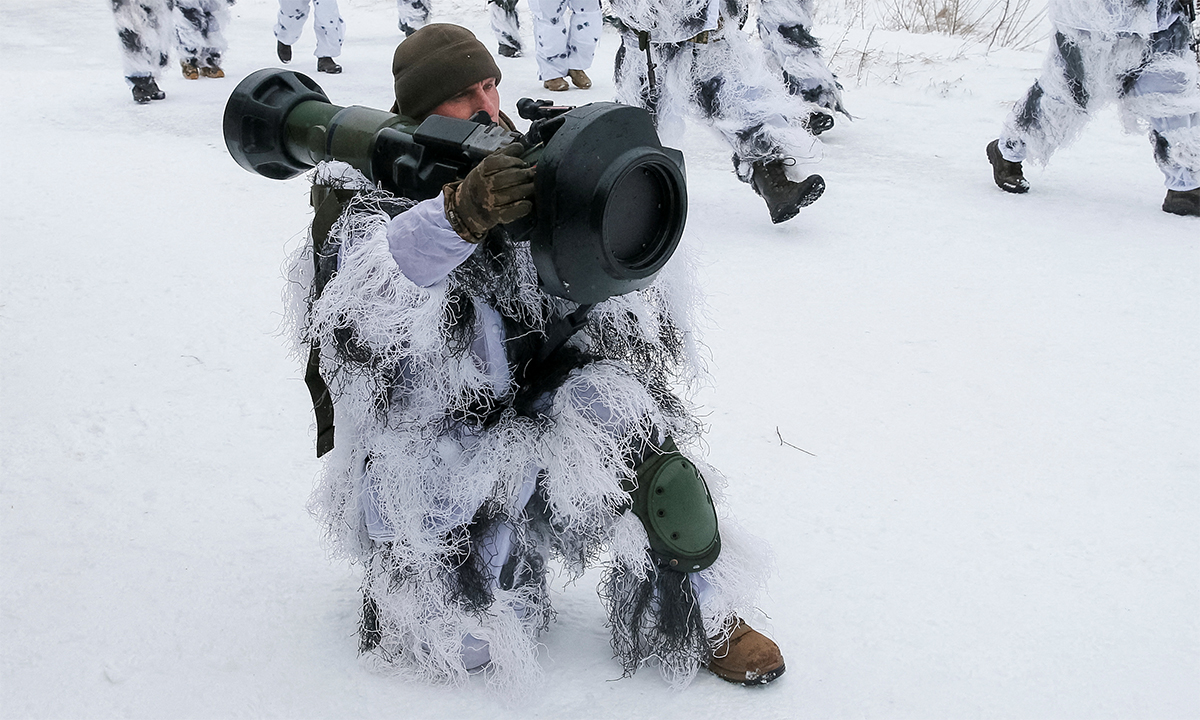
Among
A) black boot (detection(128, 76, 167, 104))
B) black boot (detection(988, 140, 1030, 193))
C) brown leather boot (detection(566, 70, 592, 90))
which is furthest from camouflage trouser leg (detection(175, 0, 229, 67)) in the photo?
black boot (detection(988, 140, 1030, 193))

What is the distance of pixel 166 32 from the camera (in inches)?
201

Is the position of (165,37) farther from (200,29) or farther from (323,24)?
(323,24)

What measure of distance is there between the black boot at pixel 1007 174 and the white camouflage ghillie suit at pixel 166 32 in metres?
3.76

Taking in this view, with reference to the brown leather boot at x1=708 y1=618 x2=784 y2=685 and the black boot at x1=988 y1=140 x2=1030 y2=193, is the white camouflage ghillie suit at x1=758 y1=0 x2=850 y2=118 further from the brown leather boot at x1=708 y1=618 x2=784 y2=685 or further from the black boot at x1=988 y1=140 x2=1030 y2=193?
the brown leather boot at x1=708 y1=618 x2=784 y2=685

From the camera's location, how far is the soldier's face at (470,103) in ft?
5.16

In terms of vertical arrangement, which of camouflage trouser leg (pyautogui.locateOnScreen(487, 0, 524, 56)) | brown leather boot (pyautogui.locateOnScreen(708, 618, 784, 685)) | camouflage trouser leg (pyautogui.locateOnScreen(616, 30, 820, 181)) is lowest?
camouflage trouser leg (pyautogui.locateOnScreen(487, 0, 524, 56))

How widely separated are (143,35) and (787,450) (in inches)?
158

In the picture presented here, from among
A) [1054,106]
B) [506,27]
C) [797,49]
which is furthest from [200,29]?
[1054,106]

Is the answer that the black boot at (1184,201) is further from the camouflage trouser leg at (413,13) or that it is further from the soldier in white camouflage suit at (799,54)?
the camouflage trouser leg at (413,13)

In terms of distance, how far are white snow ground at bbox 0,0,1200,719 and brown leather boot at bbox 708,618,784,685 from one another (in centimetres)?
3

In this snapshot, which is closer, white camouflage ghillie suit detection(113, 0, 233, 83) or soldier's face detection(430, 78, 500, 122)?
soldier's face detection(430, 78, 500, 122)

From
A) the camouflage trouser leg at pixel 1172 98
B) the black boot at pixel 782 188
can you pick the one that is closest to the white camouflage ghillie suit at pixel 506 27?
the black boot at pixel 782 188

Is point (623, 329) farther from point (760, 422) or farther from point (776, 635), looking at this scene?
point (760, 422)

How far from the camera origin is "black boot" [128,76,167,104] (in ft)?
16.2
